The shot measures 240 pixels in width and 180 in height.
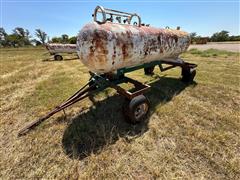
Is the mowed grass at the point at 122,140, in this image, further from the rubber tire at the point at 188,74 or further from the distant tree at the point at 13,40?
the distant tree at the point at 13,40

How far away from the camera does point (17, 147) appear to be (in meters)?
2.79

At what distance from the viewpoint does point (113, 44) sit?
2.90 metres

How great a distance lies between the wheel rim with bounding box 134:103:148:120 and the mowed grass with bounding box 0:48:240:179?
0.21m

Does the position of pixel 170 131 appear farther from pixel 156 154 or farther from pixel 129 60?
pixel 129 60

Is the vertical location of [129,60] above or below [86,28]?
below

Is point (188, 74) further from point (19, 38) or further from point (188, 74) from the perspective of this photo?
point (19, 38)

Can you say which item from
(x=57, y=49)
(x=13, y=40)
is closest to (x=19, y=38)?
(x=13, y=40)

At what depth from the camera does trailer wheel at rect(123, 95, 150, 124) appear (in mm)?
3205

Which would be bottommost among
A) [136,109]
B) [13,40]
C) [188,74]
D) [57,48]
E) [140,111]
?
[140,111]

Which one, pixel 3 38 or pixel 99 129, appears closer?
pixel 99 129

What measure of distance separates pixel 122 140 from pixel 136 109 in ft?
2.50

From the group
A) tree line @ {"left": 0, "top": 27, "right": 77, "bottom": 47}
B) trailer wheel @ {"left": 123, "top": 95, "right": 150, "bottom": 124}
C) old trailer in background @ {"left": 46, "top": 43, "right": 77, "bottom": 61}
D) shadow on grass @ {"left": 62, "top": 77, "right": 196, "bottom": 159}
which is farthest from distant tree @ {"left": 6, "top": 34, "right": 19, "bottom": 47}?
trailer wheel @ {"left": 123, "top": 95, "right": 150, "bottom": 124}

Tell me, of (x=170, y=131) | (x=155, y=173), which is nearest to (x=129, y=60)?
(x=170, y=131)

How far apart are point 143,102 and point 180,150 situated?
1238 mm
